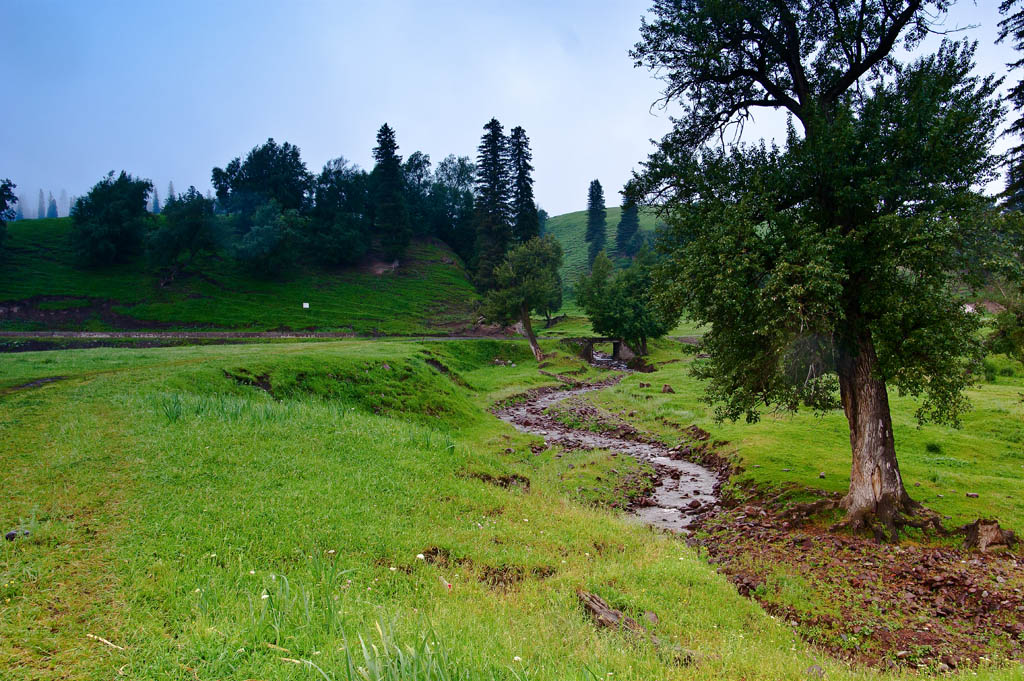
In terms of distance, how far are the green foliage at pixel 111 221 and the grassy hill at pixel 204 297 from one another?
2564mm

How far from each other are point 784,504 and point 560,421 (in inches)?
601

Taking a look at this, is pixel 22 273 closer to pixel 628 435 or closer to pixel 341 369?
pixel 341 369

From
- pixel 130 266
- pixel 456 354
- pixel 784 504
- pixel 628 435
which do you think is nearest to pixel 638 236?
pixel 456 354

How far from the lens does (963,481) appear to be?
15328 millimetres

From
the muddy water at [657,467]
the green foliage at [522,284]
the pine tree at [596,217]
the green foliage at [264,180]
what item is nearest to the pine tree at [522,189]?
the green foliage at [522,284]

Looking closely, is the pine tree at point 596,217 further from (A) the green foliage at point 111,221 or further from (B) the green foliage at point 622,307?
(A) the green foliage at point 111,221

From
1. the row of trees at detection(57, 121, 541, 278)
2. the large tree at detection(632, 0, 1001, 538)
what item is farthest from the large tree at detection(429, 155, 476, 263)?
the large tree at detection(632, 0, 1001, 538)

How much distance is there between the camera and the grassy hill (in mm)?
59594

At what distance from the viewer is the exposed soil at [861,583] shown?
801 centimetres

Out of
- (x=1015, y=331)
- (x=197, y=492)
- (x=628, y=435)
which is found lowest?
(x=628, y=435)

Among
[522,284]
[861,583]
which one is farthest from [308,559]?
[522,284]

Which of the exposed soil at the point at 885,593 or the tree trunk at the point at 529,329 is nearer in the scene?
the exposed soil at the point at 885,593

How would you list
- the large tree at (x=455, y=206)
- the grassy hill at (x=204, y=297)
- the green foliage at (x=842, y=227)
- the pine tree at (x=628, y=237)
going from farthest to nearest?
the pine tree at (x=628, y=237) → the large tree at (x=455, y=206) → the grassy hill at (x=204, y=297) → the green foliage at (x=842, y=227)

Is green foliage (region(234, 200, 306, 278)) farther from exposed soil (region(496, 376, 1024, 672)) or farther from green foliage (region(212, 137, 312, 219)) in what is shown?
exposed soil (region(496, 376, 1024, 672))
